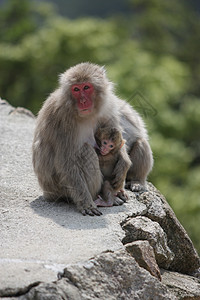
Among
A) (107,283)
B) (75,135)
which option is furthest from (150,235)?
(75,135)

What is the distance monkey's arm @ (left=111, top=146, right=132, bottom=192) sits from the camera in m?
5.45

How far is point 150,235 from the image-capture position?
194 inches

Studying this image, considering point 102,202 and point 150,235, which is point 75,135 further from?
point 150,235

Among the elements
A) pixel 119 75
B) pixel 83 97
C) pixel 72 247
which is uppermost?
pixel 83 97

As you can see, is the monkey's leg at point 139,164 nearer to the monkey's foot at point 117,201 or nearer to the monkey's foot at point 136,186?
the monkey's foot at point 136,186

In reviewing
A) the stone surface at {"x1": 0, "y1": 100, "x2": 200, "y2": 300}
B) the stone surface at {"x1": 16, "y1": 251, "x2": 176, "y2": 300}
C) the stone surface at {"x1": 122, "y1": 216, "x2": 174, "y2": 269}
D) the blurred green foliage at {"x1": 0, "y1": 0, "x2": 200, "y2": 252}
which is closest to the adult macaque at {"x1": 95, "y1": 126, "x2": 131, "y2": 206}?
the stone surface at {"x1": 0, "y1": 100, "x2": 200, "y2": 300}

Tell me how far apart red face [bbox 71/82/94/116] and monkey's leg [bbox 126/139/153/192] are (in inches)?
45.4

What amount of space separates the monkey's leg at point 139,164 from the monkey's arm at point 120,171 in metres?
0.56

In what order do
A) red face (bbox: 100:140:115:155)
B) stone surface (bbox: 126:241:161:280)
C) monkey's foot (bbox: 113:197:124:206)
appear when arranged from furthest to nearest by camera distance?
monkey's foot (bbox: 113:197:124:206)
red face (bbox: 100:140:115:155)
stone surface (bbox: 126:241:161:280)

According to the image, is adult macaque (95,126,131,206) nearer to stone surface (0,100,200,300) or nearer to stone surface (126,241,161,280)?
stone surface (0,100,200,300)

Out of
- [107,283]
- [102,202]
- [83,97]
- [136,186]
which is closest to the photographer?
[107,283]

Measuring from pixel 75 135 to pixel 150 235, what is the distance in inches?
48.4

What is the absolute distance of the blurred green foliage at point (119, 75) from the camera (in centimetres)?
1461

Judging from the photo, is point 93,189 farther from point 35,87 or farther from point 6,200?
point 35,87
